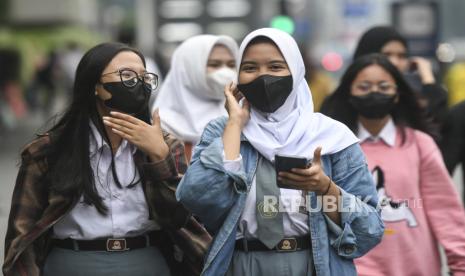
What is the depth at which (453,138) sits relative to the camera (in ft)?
18.9

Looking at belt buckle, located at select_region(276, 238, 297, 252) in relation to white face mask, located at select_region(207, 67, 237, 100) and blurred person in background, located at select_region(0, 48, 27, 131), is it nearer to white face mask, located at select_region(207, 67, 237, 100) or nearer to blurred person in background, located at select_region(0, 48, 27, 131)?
white face mask, located at select_region(207, 67, 237, 100)

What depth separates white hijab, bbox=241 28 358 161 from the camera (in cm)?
374

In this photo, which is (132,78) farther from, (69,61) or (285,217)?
(69,61)

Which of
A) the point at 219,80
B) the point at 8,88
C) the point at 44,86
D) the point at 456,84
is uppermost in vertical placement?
the point at 219,80

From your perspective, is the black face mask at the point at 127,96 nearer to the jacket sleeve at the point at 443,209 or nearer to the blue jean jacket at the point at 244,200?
the blue jean jacket at the point at 244,200

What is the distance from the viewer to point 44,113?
2733 cm

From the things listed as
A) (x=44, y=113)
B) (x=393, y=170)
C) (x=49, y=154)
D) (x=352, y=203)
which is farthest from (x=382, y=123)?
(x=44, y=113)

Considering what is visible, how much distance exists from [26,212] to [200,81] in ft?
6.70

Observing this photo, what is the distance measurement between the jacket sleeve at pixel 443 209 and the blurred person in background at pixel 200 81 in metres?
1.36

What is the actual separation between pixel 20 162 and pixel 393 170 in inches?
70.6

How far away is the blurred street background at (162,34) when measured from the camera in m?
15.0

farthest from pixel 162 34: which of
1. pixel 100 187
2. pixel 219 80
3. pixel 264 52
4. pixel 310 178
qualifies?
pixel 310 178

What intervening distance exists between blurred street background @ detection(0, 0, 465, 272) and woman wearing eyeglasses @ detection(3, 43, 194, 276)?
0.43 meters

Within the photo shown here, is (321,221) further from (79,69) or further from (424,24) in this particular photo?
(424,24)
